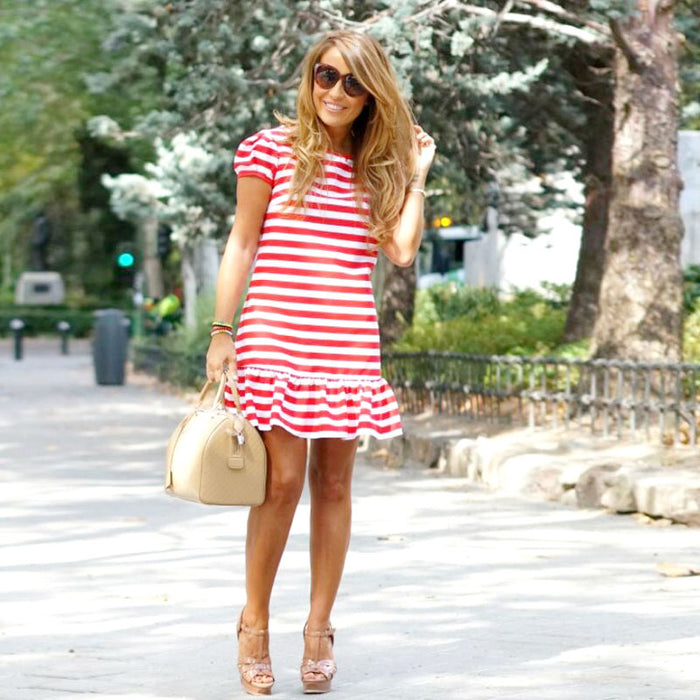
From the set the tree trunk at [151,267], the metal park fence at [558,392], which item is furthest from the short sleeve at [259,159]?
the tree trunk at [151,267]

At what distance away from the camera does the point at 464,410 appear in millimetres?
14852

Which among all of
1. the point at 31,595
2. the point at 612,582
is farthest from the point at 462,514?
the point at 31,595

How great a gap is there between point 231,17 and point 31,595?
364 inches

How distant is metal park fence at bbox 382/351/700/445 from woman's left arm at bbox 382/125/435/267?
6144 mm

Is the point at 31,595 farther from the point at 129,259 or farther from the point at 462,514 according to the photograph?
the point at 129,259

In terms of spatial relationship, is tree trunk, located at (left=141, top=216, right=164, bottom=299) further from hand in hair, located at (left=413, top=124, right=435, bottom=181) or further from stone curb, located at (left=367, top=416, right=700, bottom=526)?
hand in hair, located at (left=413, top=124, right=435, bottom=181)

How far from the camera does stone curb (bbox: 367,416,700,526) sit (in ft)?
32.0

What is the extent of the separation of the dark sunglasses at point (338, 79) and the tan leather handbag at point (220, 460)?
0.88 meters

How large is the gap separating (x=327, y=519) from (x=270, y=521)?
0.60 ft

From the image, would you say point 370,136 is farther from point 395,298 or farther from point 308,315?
point 395,298

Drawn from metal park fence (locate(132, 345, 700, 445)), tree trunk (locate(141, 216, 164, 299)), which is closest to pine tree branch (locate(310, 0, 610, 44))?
metal park fence (locate(132, 345, 700, 445))

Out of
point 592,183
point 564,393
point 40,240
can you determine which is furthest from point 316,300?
point 40,240

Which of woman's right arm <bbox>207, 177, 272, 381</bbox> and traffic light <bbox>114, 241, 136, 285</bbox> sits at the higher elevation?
traffic light <bbox>114, 241, 136, 285</bbox>

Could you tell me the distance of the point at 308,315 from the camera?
5.25 meters
